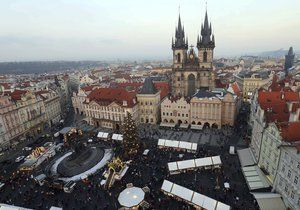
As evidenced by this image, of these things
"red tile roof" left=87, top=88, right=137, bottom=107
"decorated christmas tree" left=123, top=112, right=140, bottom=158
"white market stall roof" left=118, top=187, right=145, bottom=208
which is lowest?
"white market stall roof" left=118, top=187, right=145, bottom=208

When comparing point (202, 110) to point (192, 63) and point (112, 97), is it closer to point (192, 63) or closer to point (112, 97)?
point (192, 63)

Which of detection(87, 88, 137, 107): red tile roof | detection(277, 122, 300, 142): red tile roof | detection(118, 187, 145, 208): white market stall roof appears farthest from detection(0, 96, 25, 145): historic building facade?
detection(277, 122, 300, 142): red tile roof

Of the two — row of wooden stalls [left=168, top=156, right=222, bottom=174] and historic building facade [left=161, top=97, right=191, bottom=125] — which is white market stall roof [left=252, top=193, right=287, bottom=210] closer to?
row of wooden stalls [left=168, top=156, right=222, bottom=174]

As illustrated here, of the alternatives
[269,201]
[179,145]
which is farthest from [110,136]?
[269,201]

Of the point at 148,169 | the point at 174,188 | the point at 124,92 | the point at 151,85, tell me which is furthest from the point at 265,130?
the point at 124,92

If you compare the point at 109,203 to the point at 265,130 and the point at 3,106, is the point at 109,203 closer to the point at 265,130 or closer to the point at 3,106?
the point at 265,130
